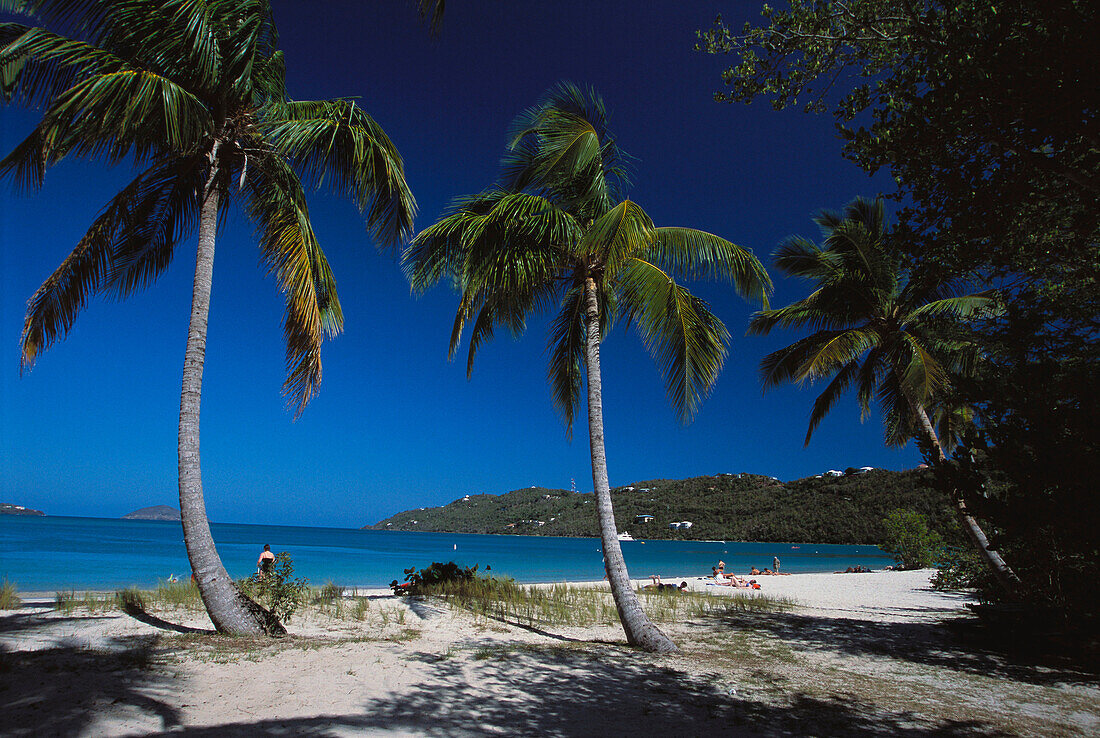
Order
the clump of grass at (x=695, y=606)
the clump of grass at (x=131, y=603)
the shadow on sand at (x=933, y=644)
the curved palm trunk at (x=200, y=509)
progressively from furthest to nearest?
the clump of grass at (x=695, y=606) → the clump of grass at (x=131, y=603) → the shadow on sand at (x=933, y=644) → the curved palm trunk at (x=200, y=509)

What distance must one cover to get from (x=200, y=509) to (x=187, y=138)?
438cm

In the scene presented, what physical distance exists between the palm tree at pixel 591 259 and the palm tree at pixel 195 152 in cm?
140

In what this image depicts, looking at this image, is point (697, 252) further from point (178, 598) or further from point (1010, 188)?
point (178, 598)

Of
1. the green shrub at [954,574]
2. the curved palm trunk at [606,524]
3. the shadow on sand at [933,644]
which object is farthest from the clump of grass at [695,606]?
the green shrub at [954,574]

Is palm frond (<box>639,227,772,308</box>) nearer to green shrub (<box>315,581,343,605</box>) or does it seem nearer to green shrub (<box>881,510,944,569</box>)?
green shrub (<box>315,581,343,605</box>)

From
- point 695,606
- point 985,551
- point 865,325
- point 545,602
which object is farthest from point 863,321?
point 545,602

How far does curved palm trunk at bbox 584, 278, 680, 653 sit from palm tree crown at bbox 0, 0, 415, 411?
3.39 meters

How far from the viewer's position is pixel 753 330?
554 inches

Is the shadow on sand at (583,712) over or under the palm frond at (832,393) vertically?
under

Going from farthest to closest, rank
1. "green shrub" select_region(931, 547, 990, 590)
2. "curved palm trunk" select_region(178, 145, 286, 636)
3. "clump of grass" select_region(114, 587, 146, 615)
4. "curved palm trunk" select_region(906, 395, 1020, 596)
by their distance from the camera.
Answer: "green shrub" select_region(931, 547, 990, 590), "clump of grass" select_region(114, 587, 146, 615), "curved palm trunk" select_region(906, 395, 1020, 596), "curved palm trunk" select_region(178, 145, 286, 636)

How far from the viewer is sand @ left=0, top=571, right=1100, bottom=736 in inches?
155

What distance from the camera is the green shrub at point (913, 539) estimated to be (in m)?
20.3

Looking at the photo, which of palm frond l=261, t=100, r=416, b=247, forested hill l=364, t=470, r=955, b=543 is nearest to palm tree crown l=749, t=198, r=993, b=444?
palm frond l=261, t=100, r=416, b=247

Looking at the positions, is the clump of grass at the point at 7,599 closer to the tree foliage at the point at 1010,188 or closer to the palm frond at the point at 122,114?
the palm frond at the point at 122,114
